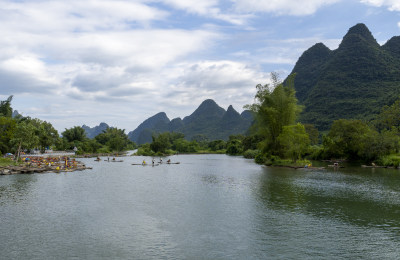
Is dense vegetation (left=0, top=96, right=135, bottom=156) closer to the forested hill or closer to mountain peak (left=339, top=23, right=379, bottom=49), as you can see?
the forested hill

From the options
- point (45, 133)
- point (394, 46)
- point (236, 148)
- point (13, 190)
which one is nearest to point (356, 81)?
point (394, 46)

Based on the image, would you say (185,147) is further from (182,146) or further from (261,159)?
(261,159)

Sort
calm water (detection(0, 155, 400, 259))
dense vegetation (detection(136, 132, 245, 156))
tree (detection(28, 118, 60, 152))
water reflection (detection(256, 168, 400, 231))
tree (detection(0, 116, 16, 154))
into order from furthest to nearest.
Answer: dense vegetation (detection(136, 132, 245, 156)), tree (detection(28, 118, 60, 152)), tree (detection(0, 116, 16, 154)), water reflection (detection(256, 168, 400, 231)), calm water (detection(0, 155, 400, 259))

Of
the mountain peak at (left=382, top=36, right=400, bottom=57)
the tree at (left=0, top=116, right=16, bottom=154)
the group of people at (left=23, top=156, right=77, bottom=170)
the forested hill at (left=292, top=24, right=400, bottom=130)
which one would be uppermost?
the mountain peak at (left=382, top=36, right=400, bottom=57)

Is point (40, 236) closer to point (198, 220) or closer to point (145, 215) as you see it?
point (145, 215)

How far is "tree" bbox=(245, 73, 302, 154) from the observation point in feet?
207

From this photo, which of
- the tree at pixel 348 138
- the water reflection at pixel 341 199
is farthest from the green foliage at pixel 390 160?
the water reflection at pixel 341 199

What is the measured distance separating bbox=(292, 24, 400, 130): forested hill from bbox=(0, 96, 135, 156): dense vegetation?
330 ft

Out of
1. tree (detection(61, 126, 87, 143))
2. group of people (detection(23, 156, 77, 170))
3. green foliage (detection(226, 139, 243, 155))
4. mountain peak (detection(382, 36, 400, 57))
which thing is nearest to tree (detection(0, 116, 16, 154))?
group of people (detection(23, 156, 77, 170))

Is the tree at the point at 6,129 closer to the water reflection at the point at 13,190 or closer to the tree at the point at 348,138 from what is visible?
the water reflection at the point at 13,190

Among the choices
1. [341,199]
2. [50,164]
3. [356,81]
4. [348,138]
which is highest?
[356,81]

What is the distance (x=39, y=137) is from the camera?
94562 mm

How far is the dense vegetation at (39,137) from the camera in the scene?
56022 millimetres

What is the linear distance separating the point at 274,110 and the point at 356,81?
12368cm
